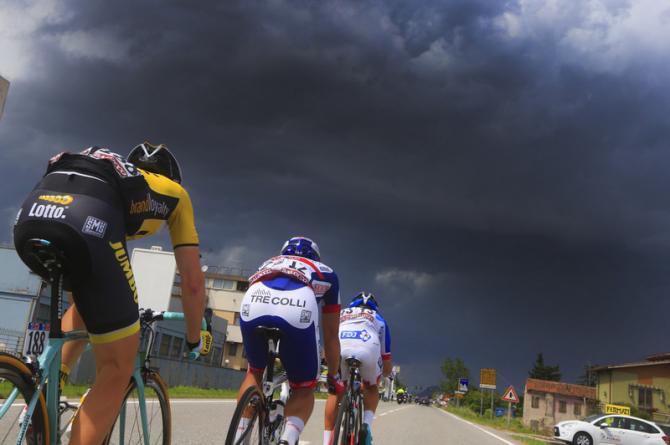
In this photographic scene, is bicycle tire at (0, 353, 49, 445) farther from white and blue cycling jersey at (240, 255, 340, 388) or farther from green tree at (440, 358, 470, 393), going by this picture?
green tree at (440, 358, 470, 393)

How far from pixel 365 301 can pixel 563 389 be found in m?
59.1

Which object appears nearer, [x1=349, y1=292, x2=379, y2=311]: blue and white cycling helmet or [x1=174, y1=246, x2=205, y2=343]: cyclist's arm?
[x1=174, y1=246, x2=205, y2=343]: cyclist's arm

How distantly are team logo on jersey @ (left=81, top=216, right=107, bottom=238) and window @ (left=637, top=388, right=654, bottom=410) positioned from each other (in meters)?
54.5

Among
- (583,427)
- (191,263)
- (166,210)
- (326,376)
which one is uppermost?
(166,210)

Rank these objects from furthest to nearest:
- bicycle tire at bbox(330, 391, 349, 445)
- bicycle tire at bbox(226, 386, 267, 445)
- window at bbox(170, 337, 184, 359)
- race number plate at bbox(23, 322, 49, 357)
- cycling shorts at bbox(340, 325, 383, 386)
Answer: window at bbox(170, 337, 184, 359), cycling shorts at bbox(340, 325, 383, 386), bicycle tire at bbox(330, 391, 349, 445), bicycle tire at bbox(226, 386, 267, 445), race number plate at bbox(23, 322, 49, 357)

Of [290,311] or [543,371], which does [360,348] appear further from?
[543,371]

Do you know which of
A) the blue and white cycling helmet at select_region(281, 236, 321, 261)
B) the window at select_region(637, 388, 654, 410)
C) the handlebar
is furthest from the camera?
the window at select_region(637, 388, 654, 410)

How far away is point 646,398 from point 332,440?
52385 mm

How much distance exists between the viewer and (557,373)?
5000 inches

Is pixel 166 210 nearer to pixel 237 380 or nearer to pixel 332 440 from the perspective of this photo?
pixel 332 440

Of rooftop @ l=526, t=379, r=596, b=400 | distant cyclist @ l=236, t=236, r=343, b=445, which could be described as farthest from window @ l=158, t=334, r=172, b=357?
distant cyclist @ l=236, t=236, r=343, b=445

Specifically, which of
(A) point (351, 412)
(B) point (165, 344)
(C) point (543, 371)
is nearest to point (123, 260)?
(A) point (351, 412)

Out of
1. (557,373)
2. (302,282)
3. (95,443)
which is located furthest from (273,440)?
(557,373)

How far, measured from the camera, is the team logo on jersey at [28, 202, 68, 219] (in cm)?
219
